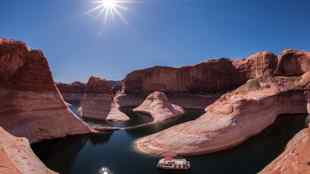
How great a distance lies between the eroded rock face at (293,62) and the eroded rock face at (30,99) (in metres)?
62.8

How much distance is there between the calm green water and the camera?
15461 mm

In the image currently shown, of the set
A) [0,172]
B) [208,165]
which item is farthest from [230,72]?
[0,172]

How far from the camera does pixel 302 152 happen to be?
9.67 metres

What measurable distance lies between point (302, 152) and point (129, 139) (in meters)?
20.8

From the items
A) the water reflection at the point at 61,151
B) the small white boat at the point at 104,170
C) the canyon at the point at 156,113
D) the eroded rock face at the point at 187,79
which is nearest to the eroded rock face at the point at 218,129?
the canyon at the point at 156,113

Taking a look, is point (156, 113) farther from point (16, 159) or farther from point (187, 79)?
point (187, 79)

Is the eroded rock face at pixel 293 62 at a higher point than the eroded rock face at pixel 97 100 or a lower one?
higher

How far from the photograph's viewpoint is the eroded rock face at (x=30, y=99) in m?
21.3

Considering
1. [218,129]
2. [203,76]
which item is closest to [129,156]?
[218,129]

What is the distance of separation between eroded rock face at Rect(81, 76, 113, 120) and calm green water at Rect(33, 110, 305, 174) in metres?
19.8

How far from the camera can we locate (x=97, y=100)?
48500mm

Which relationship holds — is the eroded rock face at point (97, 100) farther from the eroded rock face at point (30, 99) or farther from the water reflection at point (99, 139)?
the eroded rock face at point (30, 99)

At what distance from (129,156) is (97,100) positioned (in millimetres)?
32542

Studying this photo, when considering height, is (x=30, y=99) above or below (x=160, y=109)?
above
